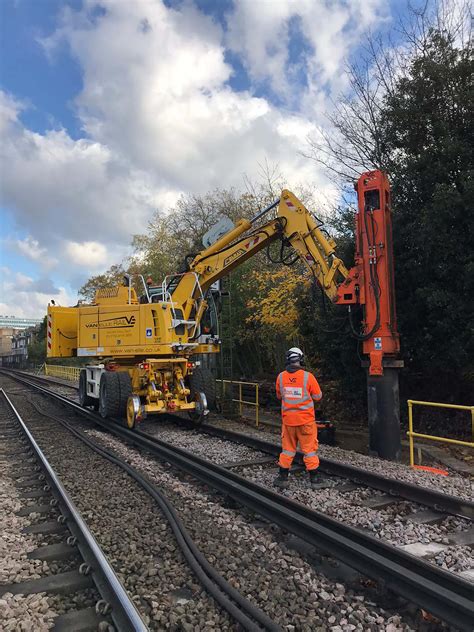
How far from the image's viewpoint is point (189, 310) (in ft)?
38.4

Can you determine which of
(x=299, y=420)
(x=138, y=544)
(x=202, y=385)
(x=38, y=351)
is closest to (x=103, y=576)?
(x=138, y=544)

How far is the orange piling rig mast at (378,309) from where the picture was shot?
8.02m

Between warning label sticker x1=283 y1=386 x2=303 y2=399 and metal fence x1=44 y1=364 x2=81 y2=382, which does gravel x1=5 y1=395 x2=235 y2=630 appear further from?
metal fence x1=44 y1=364 x2=81 y2=382

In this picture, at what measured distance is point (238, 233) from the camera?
1133 centimetres

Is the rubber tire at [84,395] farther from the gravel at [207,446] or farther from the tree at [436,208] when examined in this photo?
the tree at [436,208]

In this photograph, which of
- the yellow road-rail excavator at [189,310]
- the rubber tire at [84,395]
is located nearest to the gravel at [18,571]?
the yellow road-rail excavator at [189,310]

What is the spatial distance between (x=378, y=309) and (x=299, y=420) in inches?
120

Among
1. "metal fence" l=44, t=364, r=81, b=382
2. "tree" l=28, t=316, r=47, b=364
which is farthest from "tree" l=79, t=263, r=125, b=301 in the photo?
"tree" l=28, t=316, r=47, b=364

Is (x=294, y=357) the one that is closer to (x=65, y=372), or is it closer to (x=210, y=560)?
(x=210, y=560)

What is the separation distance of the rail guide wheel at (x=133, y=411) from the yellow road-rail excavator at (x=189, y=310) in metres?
0.02

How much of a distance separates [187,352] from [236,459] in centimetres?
402

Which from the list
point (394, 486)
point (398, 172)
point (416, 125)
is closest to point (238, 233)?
point (398, 172)

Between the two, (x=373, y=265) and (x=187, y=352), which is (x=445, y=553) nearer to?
(x=373, y=265)

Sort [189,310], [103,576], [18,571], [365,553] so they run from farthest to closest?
[189,310] → [18,571] → [365,553] → [103,576]
